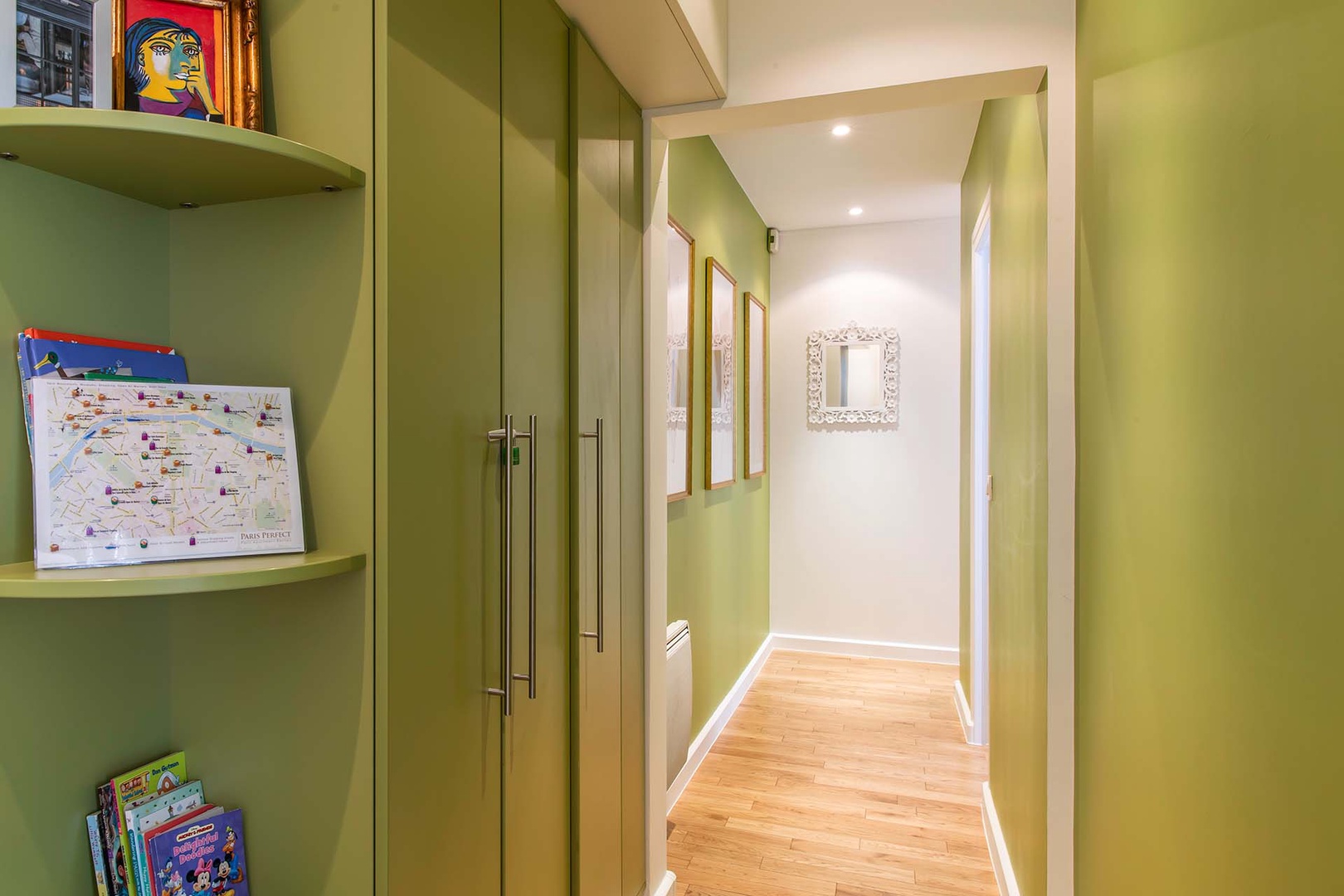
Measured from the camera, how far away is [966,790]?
296cm

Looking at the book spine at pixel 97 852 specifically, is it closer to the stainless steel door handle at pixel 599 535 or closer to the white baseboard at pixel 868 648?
the stainless steel door handle at pixel 599 535

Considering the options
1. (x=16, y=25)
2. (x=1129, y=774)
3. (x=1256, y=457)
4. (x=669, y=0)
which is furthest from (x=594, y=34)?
(x=1129, y=774)

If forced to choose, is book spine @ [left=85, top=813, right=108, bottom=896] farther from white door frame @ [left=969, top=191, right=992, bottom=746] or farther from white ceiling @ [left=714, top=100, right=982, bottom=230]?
white door frame @ [left=969, top=191, right=992, bottom=746]

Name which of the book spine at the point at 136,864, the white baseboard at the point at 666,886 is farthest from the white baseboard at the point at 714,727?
the book spine at the point at 136,864

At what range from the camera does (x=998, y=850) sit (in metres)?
2.40

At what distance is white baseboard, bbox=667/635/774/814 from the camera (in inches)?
114

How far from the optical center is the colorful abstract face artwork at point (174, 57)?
3.11 ft

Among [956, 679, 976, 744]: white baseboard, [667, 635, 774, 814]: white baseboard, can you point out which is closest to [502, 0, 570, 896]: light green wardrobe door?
[667, 635, 774, 814]: white baseboard

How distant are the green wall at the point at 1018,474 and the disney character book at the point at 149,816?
1708 millimetres

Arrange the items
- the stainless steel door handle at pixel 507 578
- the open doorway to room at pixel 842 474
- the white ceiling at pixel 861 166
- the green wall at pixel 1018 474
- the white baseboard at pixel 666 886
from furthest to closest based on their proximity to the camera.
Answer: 1. the white ceiling at pixel 861 166
2. the open doorway to room at pixel 842 474
3. the white baseboard at pixel 666 886
4. the green wall at pixel 1018 474
5. the stainless steel door handle at pixel 507 578

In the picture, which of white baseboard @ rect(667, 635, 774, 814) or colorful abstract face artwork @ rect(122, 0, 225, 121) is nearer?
colorful abstract face artwork @ rect(122, 0, 225, 121)

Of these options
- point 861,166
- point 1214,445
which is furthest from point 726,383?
point 1214,445

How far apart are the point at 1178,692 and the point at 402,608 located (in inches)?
44.8

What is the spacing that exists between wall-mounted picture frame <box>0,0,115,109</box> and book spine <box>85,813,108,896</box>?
890 mm
